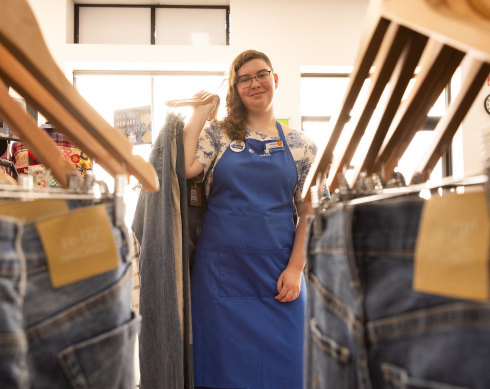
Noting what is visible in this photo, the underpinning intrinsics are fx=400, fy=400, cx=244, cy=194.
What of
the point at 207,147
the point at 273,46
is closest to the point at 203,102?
the point at 207,147

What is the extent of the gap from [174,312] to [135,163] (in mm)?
618

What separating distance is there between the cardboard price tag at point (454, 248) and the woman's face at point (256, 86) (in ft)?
3.60

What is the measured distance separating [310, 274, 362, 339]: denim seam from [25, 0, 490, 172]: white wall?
11.0 ft

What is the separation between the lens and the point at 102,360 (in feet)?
1.84

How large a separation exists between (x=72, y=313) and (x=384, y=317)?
Answer: 1.37 feet

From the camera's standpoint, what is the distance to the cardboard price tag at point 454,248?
40cm

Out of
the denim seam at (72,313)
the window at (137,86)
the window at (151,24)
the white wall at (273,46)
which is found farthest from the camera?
the window at (151,24)

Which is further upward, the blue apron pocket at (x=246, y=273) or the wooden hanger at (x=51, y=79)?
the wooden hanger at (x=51, y=79)

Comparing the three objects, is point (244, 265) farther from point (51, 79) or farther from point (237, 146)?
point (51, 79)

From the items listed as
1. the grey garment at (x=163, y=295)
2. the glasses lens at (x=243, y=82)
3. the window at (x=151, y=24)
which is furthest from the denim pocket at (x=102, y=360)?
the window at (x=151, y=24)

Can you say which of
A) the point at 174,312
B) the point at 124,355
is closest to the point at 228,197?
the point at 174,312

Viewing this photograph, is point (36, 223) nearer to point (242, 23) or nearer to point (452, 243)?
point (452, 243)

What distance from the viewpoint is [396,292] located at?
505 mm

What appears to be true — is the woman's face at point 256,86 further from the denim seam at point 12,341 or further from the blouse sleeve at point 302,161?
the denim seam at point 12,341
